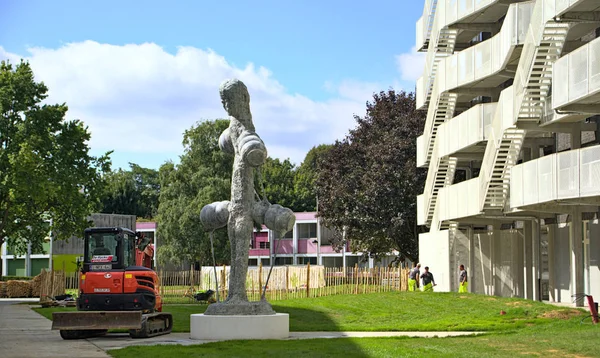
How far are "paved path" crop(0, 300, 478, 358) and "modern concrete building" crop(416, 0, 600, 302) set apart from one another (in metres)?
7.64

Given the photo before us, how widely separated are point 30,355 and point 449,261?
1057 inches

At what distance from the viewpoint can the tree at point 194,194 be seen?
240ft

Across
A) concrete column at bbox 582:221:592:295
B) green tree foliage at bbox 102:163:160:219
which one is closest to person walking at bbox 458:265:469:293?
concrete column at bbox 582:221:592:295

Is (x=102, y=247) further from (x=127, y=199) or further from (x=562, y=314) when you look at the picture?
(x=127, y=199)

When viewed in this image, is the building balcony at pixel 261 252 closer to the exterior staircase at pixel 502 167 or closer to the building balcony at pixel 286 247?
the building balcony at pixel 286 247

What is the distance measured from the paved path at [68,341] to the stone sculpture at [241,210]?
1.52 metres

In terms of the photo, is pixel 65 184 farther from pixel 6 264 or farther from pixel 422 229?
pixel 6 264

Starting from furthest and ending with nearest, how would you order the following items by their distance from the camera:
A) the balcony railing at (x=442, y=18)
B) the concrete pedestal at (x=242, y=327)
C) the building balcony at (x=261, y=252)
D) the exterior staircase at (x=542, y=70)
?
1. the building balcony at (x=261, y=252)
2. the balcony railing at (x=442, y=18)
3. the exterior staircase at (x=542, y=70)
4. the concrete pedestal at (x=242, y=327)

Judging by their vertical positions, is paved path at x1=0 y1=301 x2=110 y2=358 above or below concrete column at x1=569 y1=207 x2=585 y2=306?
below

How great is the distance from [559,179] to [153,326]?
12858 mm

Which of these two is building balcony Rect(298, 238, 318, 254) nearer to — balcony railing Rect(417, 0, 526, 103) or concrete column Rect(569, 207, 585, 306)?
balcony railing Rect(417, 0, 526, 103)

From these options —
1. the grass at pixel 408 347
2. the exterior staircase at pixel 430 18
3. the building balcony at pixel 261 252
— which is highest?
the exterior staircase at pixel 430 18

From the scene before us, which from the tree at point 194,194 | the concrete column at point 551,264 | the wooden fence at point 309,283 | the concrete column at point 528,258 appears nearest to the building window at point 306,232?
the tree at point 194,194

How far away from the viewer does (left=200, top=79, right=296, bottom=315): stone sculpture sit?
77.3 ft
